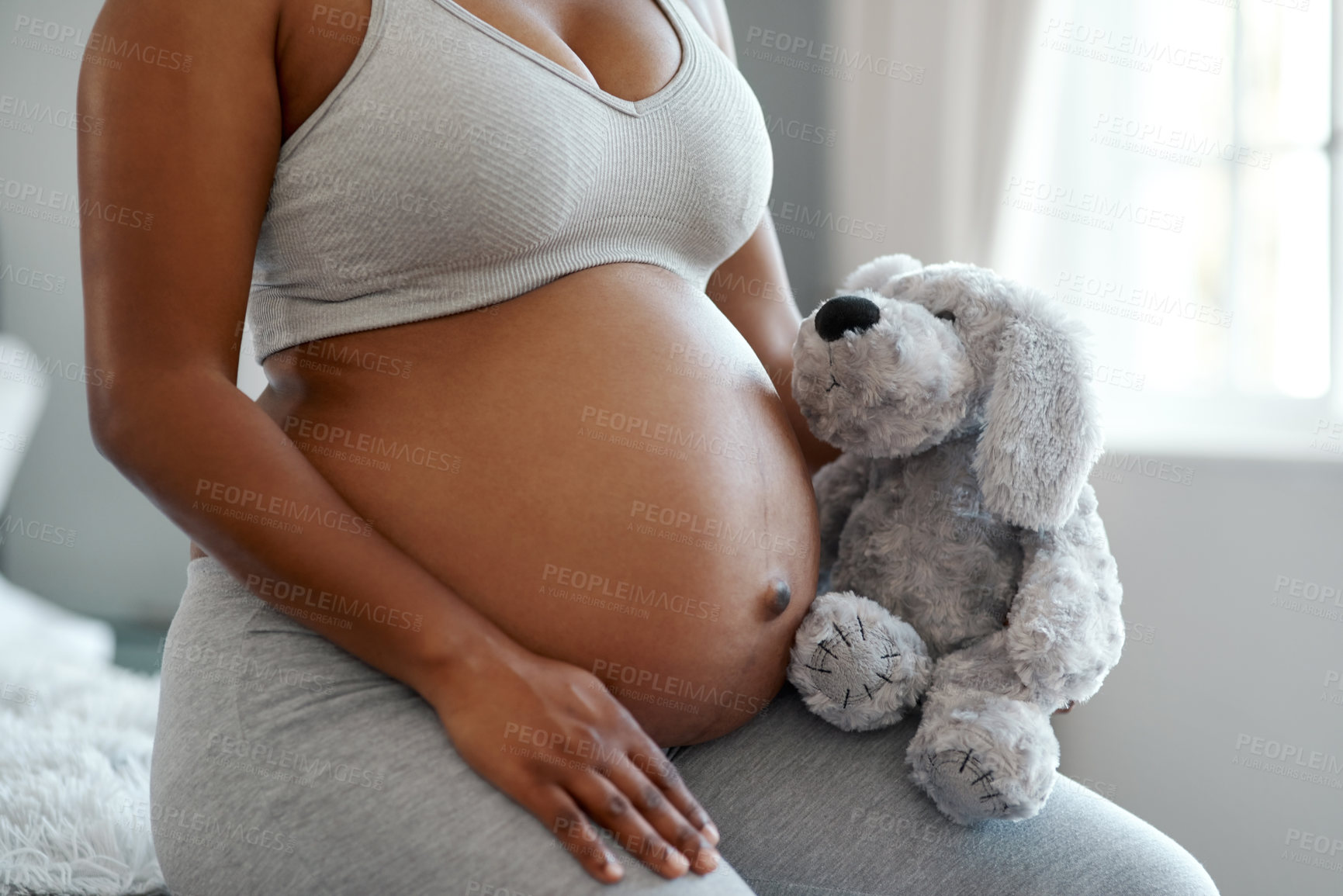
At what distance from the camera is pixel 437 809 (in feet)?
1.90

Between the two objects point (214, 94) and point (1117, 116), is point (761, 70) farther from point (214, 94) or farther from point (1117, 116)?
point (214, 94)

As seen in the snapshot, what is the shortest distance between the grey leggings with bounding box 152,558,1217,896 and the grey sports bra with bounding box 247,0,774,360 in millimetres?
248

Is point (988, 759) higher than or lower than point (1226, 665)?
higher

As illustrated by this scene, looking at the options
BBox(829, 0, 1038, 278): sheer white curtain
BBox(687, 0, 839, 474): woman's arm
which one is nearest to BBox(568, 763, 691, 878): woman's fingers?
BBox(687, 0, 839, 474): woman's arm

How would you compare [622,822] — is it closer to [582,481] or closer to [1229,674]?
[582,481]

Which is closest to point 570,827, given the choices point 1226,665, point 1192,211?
point 1226,665

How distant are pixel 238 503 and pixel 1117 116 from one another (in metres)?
1.67

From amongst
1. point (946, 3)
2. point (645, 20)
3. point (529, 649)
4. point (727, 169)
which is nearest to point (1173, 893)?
point (529, 649)

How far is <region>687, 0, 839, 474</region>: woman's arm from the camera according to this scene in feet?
3.24

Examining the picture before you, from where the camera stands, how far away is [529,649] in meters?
0.67

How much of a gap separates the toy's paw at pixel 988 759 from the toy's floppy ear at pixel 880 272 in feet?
1.24

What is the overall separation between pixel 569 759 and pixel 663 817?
3.0 inches

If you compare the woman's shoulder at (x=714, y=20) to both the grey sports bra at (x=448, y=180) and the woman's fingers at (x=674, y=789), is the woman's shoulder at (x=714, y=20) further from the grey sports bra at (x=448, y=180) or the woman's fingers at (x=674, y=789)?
the woman's fingers at (x=674, y=789)

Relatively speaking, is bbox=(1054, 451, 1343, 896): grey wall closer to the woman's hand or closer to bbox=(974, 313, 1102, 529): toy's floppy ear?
bbox=(974, 313, 1102, 529): toy's floppy ear
